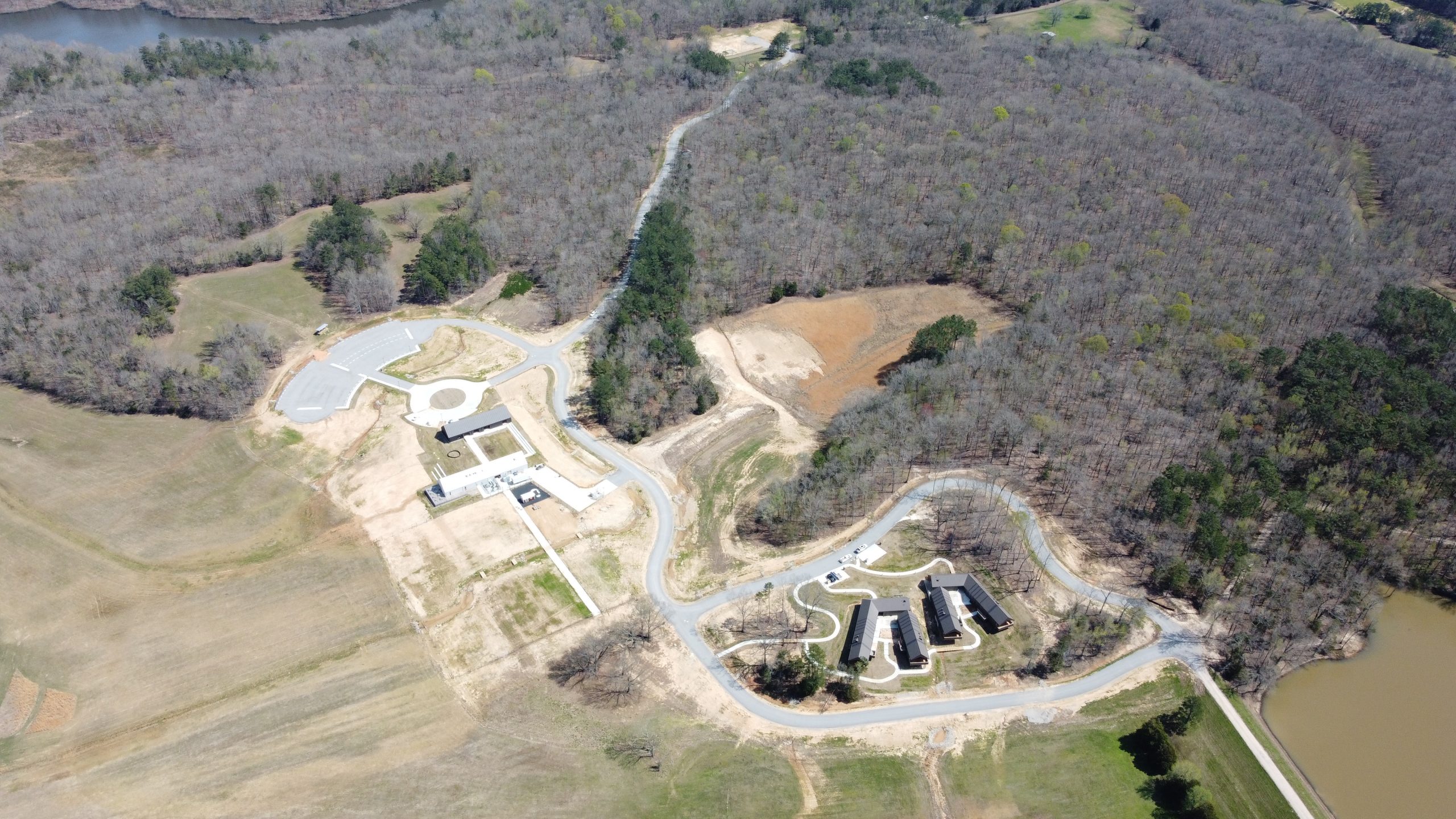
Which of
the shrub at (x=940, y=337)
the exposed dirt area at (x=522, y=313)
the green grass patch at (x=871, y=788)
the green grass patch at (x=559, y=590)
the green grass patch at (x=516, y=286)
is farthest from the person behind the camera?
the green grass patch at (x=516, y=286)

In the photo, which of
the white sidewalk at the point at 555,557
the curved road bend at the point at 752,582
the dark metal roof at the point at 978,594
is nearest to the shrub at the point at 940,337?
the curved road bend at the point at 752,582

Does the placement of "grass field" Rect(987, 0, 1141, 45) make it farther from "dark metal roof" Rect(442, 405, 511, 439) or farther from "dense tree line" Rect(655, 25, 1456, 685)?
"dark metal roof" Rect(442, 405, 511, 439)

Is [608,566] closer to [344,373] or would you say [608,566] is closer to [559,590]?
[559,590]

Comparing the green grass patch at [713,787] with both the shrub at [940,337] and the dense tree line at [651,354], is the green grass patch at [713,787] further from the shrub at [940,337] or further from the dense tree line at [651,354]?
the shrub at [940,337]

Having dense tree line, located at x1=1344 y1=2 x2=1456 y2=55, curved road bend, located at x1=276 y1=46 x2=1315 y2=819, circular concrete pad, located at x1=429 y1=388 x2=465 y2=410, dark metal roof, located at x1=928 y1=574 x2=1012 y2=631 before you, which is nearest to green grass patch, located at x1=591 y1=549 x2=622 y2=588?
curved road bend, located at x1=276 y1=46 x2=1315 y2=819

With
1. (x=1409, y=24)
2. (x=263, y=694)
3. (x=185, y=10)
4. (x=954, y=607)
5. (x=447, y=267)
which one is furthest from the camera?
(x=185, y=10)

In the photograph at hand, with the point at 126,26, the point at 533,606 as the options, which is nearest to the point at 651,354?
the point at 533,606

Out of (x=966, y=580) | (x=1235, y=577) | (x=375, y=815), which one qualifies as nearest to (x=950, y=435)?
(x=966, y=580)
